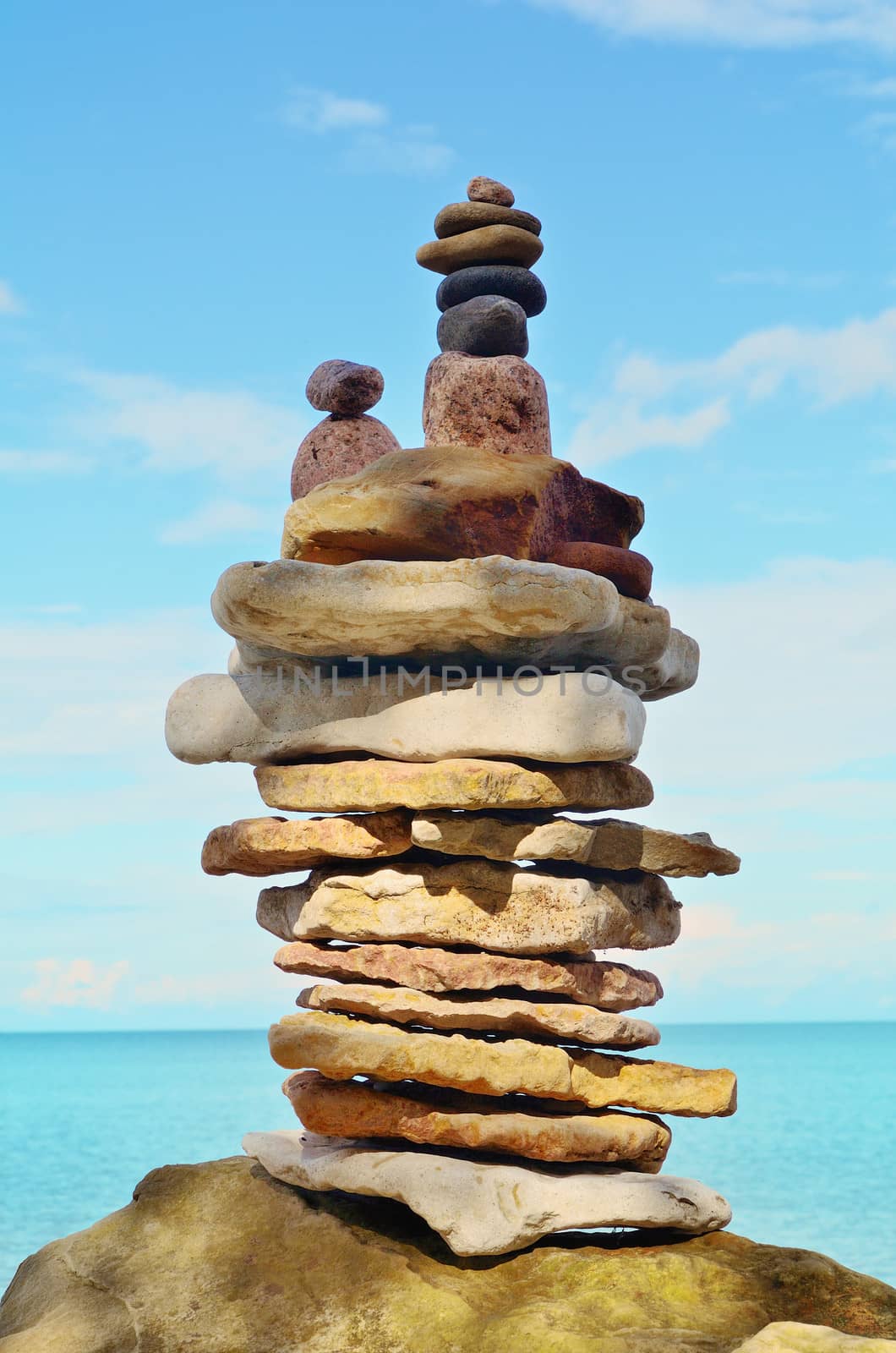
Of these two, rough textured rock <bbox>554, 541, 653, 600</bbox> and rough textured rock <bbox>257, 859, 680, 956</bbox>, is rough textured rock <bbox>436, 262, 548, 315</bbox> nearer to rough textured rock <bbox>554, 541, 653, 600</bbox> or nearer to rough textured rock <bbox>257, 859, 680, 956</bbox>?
rough textured rock <bbox>554, 541, 653, 600</bbox>

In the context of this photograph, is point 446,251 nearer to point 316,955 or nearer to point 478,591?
point 478,591

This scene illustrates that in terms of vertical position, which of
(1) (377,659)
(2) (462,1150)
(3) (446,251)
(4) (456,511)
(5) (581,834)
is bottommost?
(2) (462,1150)

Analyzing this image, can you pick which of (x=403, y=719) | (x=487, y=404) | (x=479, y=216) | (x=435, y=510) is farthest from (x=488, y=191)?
(x=403, y=719)

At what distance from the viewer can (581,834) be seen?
5.61m

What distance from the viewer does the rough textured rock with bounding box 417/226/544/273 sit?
651 centimetres

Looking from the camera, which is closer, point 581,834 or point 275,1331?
point 275,1331

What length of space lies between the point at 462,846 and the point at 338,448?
213cm

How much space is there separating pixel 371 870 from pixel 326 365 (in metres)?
2.51

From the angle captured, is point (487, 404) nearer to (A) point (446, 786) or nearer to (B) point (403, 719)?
(B) point (403, 719)

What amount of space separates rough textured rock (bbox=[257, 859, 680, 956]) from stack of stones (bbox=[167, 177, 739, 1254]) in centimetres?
1

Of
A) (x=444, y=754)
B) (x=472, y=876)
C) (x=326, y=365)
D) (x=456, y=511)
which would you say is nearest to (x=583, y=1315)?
(x=472, y=876)

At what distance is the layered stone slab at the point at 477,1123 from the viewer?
5367 millimetres

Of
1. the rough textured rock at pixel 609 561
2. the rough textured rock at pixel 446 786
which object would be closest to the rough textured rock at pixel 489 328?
the rough textured rock at pixel 609 561

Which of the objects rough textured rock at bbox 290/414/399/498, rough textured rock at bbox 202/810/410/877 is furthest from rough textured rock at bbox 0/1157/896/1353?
rough textured rock at bbox 290/414/399/498
